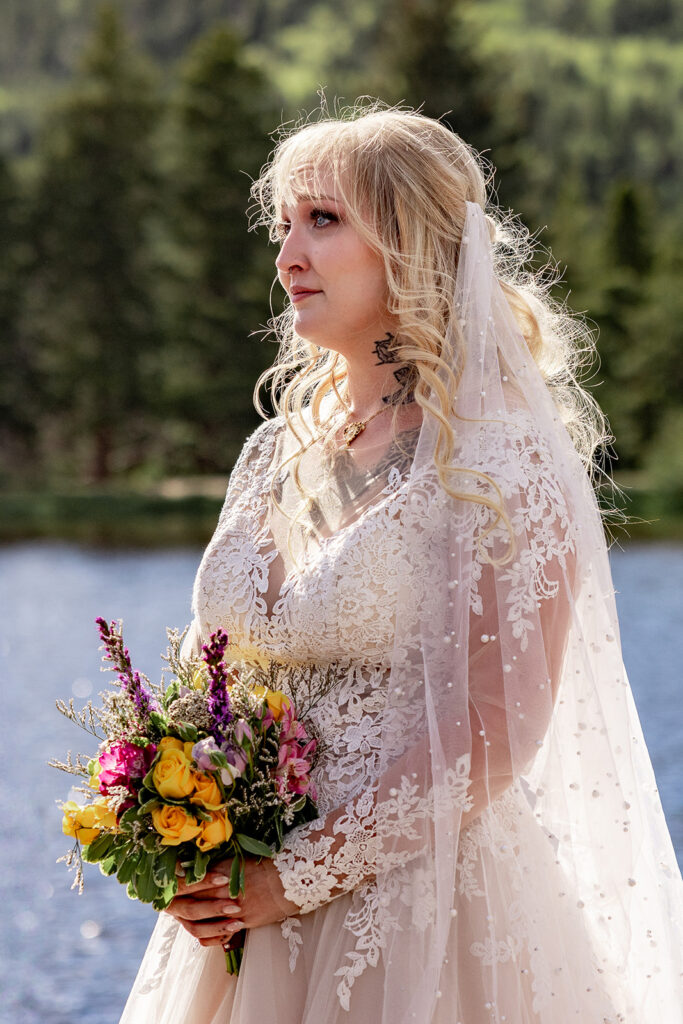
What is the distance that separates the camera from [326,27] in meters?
123

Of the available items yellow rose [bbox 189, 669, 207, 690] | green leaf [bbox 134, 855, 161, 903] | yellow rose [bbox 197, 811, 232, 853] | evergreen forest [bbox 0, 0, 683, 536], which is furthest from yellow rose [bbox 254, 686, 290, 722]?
evergreen forest [bbox 0, 0, 683, 536]

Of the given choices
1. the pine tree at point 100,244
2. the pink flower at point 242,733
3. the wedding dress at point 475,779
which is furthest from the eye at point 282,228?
the pine tree at point 100,244

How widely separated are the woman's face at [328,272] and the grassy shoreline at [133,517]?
19.4 metres

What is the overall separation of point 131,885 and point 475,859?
60cm

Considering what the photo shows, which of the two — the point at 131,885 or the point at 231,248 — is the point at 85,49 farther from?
the point at 131,885

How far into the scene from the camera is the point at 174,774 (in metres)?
2.20

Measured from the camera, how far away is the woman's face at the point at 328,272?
2.52 metres

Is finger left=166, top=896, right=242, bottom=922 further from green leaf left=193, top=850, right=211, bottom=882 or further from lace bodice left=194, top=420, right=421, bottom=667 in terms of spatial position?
lace bodice left=194, top=420, right=421, bottom=667

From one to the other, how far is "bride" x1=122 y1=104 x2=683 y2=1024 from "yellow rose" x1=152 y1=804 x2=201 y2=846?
141mm

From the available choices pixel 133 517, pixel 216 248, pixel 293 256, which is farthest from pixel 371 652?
pixel 216 248

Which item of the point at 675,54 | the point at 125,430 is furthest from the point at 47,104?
the point at 675,54

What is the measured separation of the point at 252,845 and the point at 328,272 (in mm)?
1056

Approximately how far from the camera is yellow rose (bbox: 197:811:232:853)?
2.23 metres

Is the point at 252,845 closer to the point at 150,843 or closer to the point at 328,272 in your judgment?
the point at 150,843
